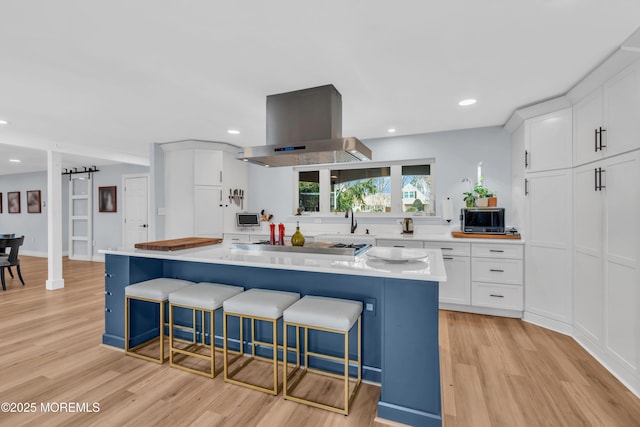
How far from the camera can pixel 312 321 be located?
185cm

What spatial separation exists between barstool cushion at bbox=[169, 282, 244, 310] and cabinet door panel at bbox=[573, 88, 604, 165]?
10.3 feet

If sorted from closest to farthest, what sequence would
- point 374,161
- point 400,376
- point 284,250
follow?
point 400,376 → point 284,250 → point 374,161

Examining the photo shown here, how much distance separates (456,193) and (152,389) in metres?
3.94

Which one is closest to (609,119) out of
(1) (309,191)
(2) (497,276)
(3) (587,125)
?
(3) (587,125)

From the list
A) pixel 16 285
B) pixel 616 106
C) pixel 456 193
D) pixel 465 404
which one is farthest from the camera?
pixel 16 285

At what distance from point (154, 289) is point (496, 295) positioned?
11.3 feet

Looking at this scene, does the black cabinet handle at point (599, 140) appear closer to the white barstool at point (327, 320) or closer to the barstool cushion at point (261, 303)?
the white barstool at point (327, 320)

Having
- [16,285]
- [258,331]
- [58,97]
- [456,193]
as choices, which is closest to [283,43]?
[258,331]

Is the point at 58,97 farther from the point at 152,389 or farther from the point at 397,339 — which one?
the point at 397,339

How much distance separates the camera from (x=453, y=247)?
3580mm

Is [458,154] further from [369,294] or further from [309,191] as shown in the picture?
[369,294]

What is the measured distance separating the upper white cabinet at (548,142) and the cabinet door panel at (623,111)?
57 centimetres

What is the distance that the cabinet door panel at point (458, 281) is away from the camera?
352 centimetres

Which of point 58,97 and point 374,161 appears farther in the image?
point 374,161
